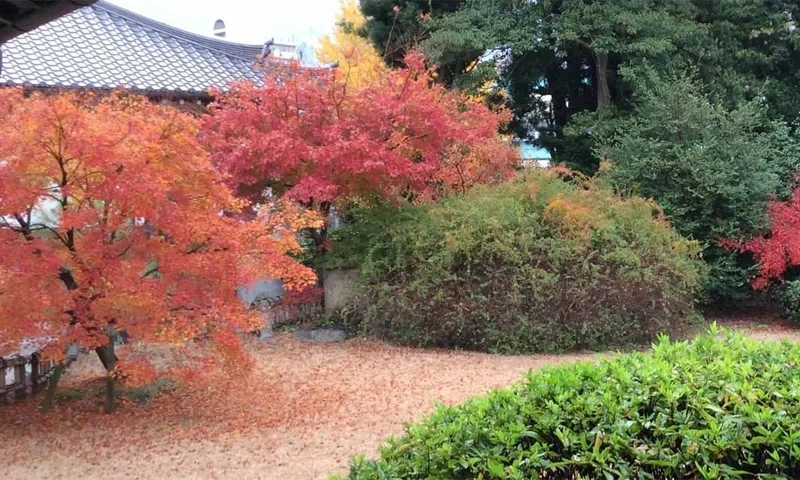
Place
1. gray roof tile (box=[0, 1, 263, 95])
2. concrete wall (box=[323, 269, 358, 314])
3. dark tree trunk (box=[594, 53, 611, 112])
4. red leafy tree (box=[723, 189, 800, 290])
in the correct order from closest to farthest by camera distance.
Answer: concrete wall (box=[323, 269, 358, 314]) → red leafy tree (box=[723, 189, 800, 290]) → gray roof tile (box=[0, 1, 263, 95]) → dark tree trunk (box=[594, 53, 611, 112])

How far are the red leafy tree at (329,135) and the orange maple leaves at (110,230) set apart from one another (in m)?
2.96

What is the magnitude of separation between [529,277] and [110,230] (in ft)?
17.4

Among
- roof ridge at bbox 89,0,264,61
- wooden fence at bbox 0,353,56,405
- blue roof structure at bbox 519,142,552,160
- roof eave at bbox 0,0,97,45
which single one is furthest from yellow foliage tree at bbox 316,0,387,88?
roof eave at bbox 0,0,97,45

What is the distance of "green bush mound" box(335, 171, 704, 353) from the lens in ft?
30.4

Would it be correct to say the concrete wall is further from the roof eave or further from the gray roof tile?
the roof eave

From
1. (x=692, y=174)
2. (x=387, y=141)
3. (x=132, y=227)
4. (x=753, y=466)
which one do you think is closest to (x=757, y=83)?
(x=692, y=174)

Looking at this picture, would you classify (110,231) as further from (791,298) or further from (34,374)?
(791,298)

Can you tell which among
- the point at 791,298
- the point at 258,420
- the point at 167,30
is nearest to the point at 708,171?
the point at 791,298

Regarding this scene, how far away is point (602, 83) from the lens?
15562mm

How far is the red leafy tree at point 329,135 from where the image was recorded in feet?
30.3

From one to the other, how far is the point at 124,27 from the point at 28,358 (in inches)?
316

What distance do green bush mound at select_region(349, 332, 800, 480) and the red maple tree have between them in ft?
11.8

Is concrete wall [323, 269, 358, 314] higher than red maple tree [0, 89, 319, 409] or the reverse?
the reverse

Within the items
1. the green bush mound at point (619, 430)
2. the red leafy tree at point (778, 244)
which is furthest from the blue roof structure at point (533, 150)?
the green bush mound at point (619, 430)
